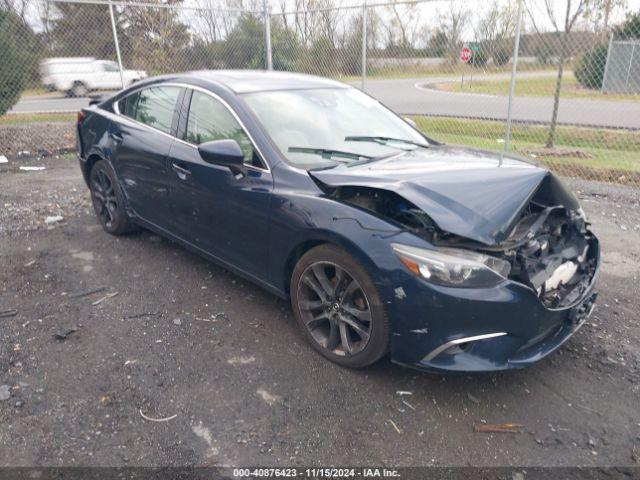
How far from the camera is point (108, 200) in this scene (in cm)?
505

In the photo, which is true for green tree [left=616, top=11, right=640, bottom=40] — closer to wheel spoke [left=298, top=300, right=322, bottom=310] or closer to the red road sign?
the red road sign

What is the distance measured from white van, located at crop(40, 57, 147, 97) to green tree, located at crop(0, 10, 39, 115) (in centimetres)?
78

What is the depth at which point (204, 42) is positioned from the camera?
1109 cm

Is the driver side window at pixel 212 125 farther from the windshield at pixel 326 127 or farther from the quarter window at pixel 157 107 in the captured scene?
the quarter window at pixel 157 107

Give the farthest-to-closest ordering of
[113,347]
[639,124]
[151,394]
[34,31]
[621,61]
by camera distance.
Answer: [639,124]
[34,31]
[621,61]
[113,347]
[151,394]

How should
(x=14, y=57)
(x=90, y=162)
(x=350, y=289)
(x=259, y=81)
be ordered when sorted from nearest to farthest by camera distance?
(x=350, y=289), (x=259, y=81), (x=90, y=162), (x=14, y=57)

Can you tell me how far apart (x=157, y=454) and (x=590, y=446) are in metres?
2.13

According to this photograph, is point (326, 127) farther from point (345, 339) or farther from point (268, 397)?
point (268, 397)

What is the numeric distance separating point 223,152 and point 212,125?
1.98 ft

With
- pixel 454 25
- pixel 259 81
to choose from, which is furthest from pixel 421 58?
pixel 259 81

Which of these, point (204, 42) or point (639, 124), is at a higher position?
point (204, 42)

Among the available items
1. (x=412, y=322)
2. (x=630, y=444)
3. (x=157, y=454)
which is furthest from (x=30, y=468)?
(x=630, y=444)

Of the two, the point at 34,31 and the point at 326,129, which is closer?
the point at 326,129

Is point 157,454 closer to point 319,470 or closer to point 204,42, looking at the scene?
point 319,470
